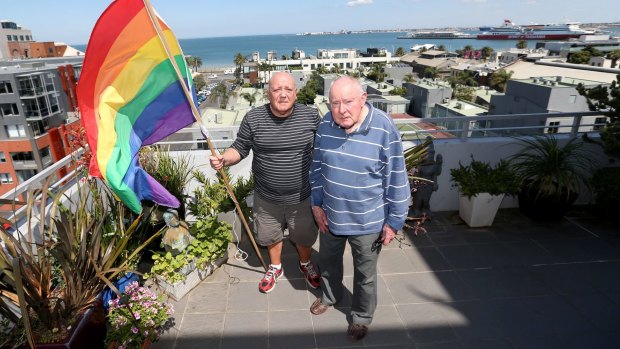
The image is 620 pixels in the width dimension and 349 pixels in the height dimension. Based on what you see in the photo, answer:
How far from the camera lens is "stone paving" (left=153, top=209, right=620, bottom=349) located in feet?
8.58

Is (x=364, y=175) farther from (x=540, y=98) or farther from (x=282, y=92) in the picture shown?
(x=540, y=98)

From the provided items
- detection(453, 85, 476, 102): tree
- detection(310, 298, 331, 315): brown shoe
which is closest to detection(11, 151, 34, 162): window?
detection(310, 298, 331, 315): brown shoe

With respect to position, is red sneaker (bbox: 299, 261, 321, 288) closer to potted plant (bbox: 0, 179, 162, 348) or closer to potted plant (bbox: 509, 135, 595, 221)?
potted plant (bbox: 0, 179, 162, 348)

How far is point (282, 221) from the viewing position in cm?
297

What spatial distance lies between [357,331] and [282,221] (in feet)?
3.30

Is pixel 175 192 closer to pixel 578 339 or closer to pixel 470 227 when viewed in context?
pixel 470 227

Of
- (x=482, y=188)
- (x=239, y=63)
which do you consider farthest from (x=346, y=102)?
(x=239, y=63)

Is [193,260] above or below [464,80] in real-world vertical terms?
above

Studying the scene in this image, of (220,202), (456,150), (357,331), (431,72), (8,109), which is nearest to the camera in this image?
(357,331)

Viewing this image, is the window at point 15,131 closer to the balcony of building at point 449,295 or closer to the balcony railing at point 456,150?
the balcony railing at point 456,150

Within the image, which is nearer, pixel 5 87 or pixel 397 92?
pixel 5 87

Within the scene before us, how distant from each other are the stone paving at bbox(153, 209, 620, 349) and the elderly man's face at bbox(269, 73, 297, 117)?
161cm

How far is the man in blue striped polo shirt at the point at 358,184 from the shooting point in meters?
2.12

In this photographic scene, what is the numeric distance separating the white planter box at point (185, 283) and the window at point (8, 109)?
39621mm
